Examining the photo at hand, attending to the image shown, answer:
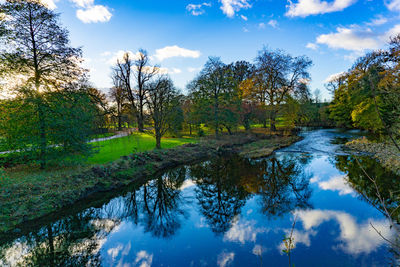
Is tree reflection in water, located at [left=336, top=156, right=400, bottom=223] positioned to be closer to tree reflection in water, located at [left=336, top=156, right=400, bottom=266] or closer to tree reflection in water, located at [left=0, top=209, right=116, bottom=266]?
tree reflection in water, located at [left=336, top=156, right=400, bottom=266]

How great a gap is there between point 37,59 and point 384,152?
26857 millimetres

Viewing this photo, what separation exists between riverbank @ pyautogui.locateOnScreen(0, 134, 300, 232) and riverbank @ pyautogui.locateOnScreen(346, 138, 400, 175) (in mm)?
8807

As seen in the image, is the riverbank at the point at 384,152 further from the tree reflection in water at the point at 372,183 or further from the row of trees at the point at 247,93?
the row of trees at the point at 247,93

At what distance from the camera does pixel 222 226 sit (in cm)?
813

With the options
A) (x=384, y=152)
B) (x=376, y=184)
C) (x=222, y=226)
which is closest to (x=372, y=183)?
(x=376, y=184)

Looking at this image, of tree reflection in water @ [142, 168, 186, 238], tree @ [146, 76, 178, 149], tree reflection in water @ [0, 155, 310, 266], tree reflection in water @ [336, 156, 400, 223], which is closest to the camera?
tree reflection in water @ [0, 155, 310, 266]

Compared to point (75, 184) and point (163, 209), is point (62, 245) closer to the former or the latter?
point (163, 209)

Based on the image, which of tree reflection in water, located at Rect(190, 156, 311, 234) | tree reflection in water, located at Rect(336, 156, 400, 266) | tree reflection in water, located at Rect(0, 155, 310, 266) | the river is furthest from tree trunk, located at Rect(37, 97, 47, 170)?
tree reflection in water, located at Rect(336, 156, 400, 266)

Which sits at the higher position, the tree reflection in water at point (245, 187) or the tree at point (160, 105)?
the tree at point (160, 105)

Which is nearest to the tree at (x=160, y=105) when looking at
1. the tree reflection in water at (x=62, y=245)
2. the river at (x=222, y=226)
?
the river at (x=222, y=226)

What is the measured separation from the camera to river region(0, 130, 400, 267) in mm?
6285

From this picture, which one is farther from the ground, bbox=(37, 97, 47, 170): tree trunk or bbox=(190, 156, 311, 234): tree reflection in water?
bbox=(37, 97, 47, 170): tree trunk

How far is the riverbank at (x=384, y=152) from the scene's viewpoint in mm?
13561

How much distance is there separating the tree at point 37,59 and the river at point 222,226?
20.4 ft
